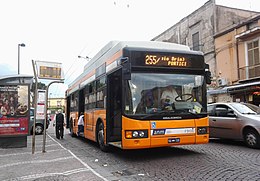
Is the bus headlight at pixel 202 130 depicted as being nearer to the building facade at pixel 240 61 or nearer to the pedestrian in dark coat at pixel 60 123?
the pedestrian in dark coat at pixel 60 123

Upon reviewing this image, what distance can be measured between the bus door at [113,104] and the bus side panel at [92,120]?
238 millimetres

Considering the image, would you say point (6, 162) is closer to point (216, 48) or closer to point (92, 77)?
point (92, 77)

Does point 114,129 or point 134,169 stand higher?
point 114,129

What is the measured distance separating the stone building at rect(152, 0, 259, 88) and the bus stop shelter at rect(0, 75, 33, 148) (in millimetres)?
16304

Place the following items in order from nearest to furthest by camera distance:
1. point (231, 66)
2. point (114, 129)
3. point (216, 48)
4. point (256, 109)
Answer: point (114, 129) < point (256, 109) < point (231, 66) < point (216, 48)

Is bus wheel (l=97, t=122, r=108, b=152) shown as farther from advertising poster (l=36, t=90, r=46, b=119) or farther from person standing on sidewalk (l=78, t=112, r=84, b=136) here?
advertising poster (l=36, t=90, r=46, b=119)

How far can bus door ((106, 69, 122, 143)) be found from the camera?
8594mm

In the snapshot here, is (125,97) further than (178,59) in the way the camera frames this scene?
No

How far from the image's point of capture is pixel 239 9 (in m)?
25.2

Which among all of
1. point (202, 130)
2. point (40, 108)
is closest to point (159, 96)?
point (202, 130)

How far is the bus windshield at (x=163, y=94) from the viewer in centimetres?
716

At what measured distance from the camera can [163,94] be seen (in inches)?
290

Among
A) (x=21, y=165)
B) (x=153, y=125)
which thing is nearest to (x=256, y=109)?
(x=153, y=125)

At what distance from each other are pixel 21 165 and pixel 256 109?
8.06m
